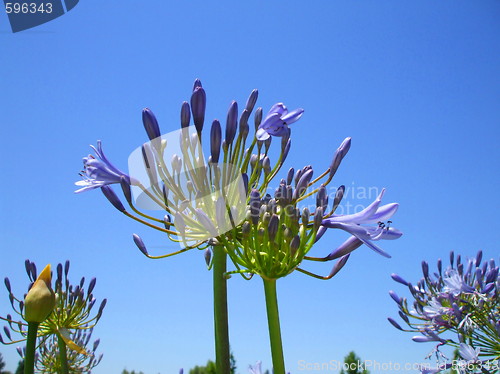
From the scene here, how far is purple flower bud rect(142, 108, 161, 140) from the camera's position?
3.96m

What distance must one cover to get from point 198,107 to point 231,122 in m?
0.27

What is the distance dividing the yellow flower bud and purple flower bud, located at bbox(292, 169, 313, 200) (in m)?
1.78

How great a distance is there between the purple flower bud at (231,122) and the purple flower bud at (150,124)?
515 millimetres

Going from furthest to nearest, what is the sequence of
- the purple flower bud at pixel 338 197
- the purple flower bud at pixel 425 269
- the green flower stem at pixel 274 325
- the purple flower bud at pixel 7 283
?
the purple flower bud at pixel 425 269
the purple flower bud at pixel 7 283
the purple flower bud at pixel 338 197
the green flower stem at pixel 274 325

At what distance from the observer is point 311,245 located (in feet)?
12.4

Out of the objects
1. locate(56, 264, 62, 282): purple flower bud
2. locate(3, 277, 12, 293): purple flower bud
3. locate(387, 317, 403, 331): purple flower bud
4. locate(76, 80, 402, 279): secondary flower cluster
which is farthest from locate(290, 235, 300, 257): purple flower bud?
locate(387, 317, 403, 331): purple flower bud

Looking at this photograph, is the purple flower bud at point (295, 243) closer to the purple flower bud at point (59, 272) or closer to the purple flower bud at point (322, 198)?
the purple flower bud at point (322, 198)

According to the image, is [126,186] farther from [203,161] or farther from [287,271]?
[287,271]

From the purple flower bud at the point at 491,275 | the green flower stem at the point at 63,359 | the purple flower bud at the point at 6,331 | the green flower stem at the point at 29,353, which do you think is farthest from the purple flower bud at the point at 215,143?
the purple flower bud at the point at 491,275

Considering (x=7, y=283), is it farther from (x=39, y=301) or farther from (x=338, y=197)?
(x=338, y=197)

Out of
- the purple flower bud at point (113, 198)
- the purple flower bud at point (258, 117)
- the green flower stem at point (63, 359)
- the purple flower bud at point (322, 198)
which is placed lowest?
the green flower stem at point (63, 359)

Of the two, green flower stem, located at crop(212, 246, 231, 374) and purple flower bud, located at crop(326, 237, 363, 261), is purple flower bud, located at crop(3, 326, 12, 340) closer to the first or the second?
green flower stem, located at crop(212, 246, 231, 374)

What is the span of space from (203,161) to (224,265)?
78 cm

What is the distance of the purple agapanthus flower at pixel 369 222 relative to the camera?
391 centimetres
